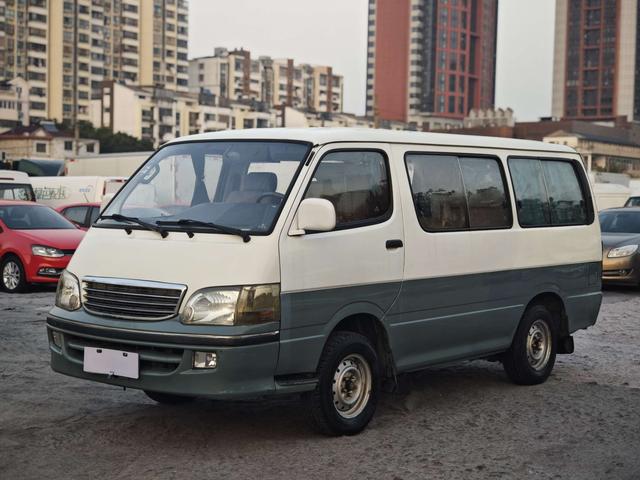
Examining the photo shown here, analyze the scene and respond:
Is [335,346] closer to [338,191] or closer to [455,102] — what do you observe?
[338,191]

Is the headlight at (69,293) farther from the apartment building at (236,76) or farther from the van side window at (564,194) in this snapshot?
the apartment building at (236,76)

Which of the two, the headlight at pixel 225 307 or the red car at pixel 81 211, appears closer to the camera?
the headlight at pixel 225 307

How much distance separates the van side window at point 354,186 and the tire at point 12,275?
1056 cm

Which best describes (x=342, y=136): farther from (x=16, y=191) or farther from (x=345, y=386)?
(x=16, y=191)

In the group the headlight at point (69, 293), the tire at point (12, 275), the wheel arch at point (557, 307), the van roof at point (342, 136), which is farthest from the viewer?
the tire at point (12, 275)

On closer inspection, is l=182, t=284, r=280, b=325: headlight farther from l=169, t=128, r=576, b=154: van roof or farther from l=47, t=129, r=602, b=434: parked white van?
l=169, t=128, r=576, b=154: van roof

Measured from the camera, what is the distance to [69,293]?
20.7 ft

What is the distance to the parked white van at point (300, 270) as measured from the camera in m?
5.77

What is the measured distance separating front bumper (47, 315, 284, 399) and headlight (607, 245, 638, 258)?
12508 millimetres

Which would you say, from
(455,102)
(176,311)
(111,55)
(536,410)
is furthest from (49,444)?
(455,102)

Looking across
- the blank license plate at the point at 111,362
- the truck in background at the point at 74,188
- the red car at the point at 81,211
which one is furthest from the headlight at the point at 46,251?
the truck in background at the point at 74,188

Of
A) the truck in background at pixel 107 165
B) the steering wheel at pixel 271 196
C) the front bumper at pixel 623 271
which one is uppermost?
the truck in background at pixel 107 165

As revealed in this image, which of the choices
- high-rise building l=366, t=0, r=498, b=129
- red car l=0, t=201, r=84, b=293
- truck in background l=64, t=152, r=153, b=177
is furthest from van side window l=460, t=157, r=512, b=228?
high-rise building l=366, t=0, r=498, b=129

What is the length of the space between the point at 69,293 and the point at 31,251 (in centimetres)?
1012
